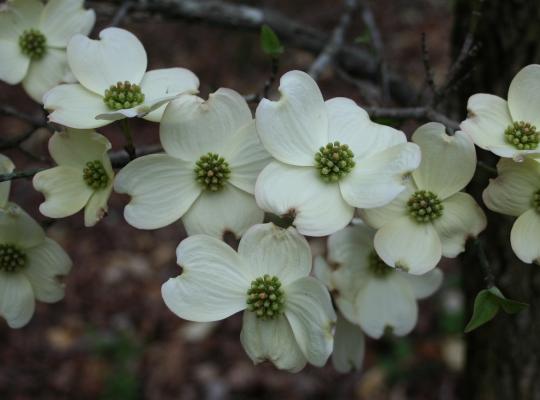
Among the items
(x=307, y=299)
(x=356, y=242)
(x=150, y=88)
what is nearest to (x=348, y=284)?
(x=356, y=242)

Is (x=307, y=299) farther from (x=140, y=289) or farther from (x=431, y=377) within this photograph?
(x=140, y=289)

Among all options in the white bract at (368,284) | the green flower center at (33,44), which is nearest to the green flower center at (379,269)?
the white bract at (368,284)

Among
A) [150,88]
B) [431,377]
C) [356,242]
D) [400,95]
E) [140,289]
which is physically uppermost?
[150,88]

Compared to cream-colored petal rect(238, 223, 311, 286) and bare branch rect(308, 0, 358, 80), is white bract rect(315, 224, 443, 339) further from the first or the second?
bare branch rect(308, 0, 358, 80)

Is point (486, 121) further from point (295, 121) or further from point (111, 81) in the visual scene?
point (111, 81)

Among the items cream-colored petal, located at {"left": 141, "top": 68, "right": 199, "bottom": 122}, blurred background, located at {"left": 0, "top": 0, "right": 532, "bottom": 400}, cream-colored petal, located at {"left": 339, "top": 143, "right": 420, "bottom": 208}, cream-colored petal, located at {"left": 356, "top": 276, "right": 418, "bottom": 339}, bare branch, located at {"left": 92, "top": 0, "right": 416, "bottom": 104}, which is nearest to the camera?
cream-colored petal, located at {"left": 339, "top": 143, "right": 420, "bottom": 208}

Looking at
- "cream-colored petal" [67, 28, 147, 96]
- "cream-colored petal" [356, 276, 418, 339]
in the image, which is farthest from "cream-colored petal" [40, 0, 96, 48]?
"cream-colored petal" [356, 276, 418, 339]
